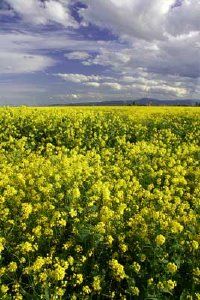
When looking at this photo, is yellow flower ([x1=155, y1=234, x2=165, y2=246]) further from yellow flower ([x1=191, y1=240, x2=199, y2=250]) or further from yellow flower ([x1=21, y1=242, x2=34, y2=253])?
yellow flower ([x1=21, y1=242, x2=34, y2=253])

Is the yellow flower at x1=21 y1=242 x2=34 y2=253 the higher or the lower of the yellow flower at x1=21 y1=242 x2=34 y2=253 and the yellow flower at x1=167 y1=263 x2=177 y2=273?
the higher

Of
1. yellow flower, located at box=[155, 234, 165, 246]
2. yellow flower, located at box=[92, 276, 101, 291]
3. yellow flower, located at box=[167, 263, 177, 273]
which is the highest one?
yellow flower, located at box=[155, 234, 165, 246]

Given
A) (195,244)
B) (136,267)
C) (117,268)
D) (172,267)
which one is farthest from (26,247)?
(195,244)

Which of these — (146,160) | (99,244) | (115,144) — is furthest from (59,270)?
(115,144)

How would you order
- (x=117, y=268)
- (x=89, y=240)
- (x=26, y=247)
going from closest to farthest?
1. (x=117, y=268)
2. (x=26, y=247)
3. (x=89, y=240)

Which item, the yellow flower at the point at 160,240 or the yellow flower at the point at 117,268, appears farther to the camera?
the yellow flower at the point at 160,240

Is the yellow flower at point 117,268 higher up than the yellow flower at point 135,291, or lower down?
higher up

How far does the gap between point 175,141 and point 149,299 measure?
1332cm

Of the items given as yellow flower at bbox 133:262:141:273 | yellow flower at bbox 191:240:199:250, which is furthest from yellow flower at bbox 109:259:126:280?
yellow flower at bbox 191:240:199:250

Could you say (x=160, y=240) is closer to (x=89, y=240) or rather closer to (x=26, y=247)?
(x=89, y=240)

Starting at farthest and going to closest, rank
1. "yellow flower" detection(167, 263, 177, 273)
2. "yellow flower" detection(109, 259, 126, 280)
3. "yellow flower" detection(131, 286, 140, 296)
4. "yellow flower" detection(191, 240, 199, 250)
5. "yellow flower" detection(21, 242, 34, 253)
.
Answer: "yellow flower" detection(191, 240, 199, 250), "yellow flower" detection(21, 242, 34, 253), "yellow flower" detection(109, 259, 126, 280), "yellow flower" detection(167, 263, 177, 273), "yellow flower" detection(131, 286, 140, 296)

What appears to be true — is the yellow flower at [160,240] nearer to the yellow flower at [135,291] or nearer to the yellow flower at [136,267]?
the yellow flower at [136,267]

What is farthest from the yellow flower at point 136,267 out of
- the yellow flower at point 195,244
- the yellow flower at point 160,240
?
the yellow flower at point 195,244

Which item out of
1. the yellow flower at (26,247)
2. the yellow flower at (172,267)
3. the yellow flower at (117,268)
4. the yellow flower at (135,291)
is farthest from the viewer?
the yellow flower at (26,247)
